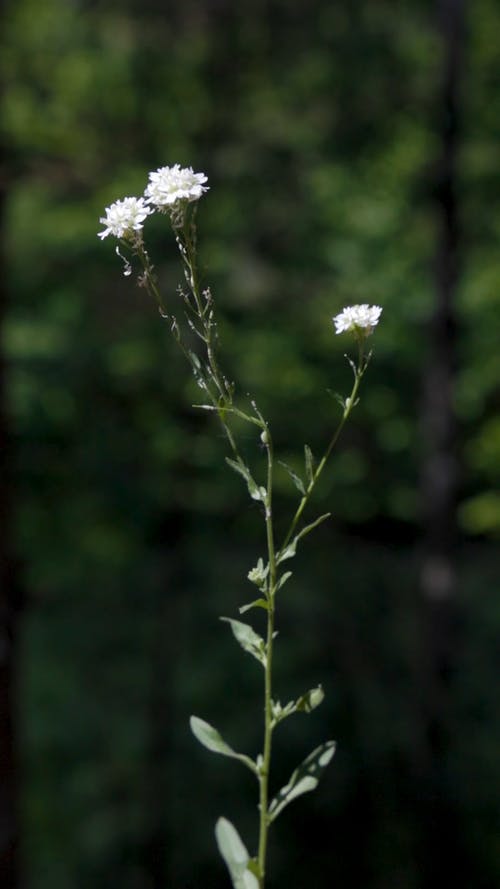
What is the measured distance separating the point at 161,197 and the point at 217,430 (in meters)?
6.67

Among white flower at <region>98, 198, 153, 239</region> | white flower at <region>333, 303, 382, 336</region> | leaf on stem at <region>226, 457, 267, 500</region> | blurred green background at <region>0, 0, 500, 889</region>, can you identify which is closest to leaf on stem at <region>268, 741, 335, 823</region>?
leaf on stem at <region>226, 457, 267, 500</region>

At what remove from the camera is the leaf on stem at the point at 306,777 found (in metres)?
0.91

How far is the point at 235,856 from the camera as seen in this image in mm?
958

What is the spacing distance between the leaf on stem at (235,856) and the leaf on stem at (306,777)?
0.17 ft

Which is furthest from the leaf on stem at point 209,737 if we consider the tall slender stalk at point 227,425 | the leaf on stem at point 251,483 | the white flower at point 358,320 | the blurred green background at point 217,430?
the blurred green background at point 217,430

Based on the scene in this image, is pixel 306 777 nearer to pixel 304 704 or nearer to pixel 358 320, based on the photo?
pixel 304 704

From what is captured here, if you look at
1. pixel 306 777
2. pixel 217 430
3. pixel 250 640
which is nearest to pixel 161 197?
pixel 250 640

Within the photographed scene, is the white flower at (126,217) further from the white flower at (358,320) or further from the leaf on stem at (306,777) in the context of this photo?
the leaf on stem at (306,777)

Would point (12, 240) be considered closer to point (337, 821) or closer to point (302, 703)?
point (337, 821)

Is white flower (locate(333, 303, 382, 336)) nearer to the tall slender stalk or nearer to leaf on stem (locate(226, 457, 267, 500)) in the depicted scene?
the tall slender stalk

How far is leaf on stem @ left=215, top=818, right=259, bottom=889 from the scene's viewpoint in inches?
35.4

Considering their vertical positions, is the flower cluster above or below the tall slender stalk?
above

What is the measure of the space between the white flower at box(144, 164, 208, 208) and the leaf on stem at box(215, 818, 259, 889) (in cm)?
57

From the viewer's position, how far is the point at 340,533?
28.2 feet
